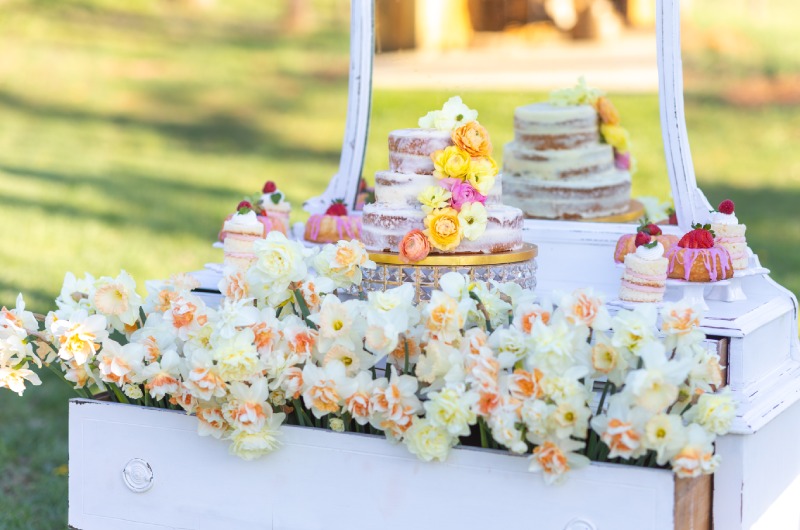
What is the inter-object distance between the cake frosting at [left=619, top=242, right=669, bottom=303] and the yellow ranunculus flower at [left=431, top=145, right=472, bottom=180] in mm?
372

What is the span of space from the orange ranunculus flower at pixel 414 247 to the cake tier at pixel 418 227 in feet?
0.18

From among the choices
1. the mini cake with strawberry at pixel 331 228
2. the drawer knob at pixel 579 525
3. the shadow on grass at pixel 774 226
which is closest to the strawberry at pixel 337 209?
the mini cake with strawberry at pixel 331 228

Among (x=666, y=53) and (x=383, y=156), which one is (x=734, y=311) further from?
(x=383, y=156)

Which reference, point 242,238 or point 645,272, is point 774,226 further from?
point 242,238

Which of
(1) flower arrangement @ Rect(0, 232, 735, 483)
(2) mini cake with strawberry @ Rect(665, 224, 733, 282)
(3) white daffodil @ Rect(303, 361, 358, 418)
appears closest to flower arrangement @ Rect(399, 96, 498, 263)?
(1) flower arrangement @ Rect(0, 232, 735, 483)

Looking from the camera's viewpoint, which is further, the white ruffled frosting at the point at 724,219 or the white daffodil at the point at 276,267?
the white ruffled frosting at the point at 724,219

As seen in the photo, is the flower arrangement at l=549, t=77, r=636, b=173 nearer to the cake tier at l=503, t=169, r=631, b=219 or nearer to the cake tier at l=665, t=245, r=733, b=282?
the cake tier at l=503, t=169, r=631, b=219

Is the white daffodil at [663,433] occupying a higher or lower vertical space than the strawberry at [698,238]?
lower

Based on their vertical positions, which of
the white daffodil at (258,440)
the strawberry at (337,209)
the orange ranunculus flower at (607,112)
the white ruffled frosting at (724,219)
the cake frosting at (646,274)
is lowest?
the white daffodil at (258,440)

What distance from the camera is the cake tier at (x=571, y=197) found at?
2.67m

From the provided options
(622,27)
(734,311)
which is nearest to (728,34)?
(622,27)

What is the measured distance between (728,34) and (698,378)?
3084 mm

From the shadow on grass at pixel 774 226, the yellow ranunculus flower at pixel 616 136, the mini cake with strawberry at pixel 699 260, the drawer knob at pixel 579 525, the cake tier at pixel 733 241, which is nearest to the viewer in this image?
the drawer knob at pixel 579 525

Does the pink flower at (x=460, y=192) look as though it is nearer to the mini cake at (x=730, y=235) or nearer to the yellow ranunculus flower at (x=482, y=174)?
the yellow ranunculus flower at (x=482, y=174)
